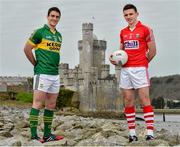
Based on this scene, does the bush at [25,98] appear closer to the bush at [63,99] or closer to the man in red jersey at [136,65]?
the bush at [63,99]

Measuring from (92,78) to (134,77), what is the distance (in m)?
51.6

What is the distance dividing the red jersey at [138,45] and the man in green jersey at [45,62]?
0.98 m

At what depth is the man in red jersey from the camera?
21.0ft

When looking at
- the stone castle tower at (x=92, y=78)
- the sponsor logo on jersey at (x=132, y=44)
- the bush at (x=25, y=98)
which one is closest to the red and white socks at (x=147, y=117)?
the sponsor logo on jersey at (x=132, y=44)

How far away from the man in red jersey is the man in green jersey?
36.4 inches

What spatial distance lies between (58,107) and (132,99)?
33.4 meters

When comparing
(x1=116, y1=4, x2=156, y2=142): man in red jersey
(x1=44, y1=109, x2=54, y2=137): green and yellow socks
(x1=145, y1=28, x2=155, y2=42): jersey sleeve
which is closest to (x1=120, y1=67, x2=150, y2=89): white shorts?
(x1=116, y1=4, x2=156, y2=142): man in red jersey

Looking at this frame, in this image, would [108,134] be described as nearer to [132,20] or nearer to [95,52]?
[132,20]

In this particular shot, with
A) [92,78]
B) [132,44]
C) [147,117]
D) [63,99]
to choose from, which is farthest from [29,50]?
[92,78]

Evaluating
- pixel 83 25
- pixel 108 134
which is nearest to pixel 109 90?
pixel 83 25

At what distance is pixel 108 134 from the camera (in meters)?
7.38

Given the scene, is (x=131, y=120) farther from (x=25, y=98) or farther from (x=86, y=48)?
(x=86, y=48)

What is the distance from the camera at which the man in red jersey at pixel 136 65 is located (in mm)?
6406

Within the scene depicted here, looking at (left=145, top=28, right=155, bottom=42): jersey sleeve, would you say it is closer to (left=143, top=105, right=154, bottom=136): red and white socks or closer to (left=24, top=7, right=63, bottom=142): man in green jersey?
(left=143, top=105, right=154, bottom=136): red and white socks
